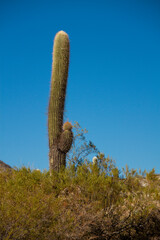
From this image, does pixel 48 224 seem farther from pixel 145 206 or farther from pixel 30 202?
pixel 145 206

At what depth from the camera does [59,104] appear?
12008mm

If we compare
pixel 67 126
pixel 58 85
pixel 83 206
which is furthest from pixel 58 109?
pixel 83 206

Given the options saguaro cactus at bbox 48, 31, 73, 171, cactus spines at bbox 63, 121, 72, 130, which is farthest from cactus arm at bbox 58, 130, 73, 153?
cactus spines at bbox 63, 121, 72, 130

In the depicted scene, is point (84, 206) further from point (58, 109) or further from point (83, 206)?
point (58, 109)

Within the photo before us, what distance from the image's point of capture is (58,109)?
11.9m

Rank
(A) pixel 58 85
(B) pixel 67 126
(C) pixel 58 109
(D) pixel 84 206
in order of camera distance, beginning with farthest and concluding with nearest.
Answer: (A) pixel 58 85 → (C) pixel 58 109 → (B) pixel 67 126 → (D) pixel 84 206

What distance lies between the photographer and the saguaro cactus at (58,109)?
11498 millimetres

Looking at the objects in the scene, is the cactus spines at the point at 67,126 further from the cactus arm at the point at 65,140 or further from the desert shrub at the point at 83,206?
the desert shrub at the point at 83,206

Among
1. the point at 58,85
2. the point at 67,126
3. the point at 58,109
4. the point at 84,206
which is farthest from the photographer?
the point at 58,85

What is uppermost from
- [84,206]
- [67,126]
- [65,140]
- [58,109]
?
[58,109]

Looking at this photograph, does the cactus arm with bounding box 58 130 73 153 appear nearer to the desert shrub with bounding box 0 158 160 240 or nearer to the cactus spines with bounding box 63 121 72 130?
the cactus spines with bounding box 63 121 72 130

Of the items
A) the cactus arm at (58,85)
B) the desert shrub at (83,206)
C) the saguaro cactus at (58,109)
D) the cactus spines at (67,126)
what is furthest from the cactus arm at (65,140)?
the desert shrub at (83,206)

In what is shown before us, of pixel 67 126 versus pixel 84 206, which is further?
pixel 67 126

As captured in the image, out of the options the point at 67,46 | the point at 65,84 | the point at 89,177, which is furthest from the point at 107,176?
the point at 67,46
